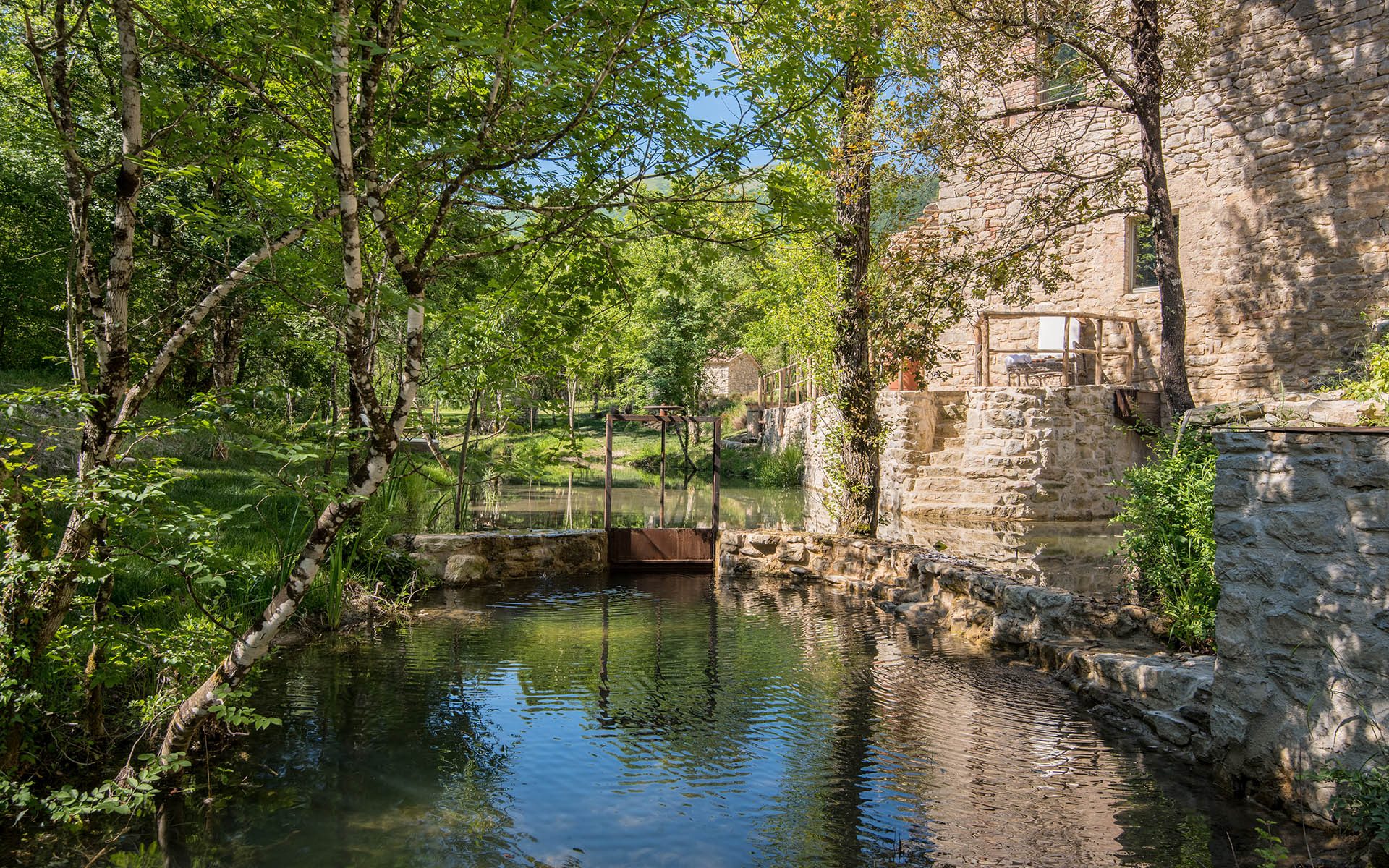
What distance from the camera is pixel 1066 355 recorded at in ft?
44.2

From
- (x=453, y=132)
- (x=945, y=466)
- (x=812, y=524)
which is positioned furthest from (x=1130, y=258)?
(x=453, y=132)

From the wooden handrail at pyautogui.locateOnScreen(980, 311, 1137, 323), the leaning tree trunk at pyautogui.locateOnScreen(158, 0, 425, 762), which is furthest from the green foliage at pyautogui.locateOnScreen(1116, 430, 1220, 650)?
the wooden handrail at pyautogui.locateOnScreen(980, 311, 1137, 323)

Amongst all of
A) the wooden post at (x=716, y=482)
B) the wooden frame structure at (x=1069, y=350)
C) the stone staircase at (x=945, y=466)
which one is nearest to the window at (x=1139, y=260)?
the wooden frame structure at (x=1069, y=350)

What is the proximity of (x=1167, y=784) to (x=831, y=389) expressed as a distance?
656cm

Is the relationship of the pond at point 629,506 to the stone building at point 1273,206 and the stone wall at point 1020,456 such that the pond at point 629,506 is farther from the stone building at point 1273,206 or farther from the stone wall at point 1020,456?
the stone building at point 1273,206

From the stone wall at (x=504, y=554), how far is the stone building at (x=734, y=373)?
99.9 ft

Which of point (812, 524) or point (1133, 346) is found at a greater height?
point (1133, 346)

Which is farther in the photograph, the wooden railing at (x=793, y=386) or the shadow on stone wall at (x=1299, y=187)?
the wooden railing at (x=793, y=386)

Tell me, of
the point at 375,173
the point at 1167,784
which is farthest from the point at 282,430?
the point at 1167,784

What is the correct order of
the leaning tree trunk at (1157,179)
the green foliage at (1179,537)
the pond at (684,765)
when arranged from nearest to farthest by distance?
the pond at (684,765), the green foliage at (1179,537), the leaning tree trunk at (1157,179)

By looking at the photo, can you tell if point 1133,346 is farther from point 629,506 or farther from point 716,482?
point 629,506

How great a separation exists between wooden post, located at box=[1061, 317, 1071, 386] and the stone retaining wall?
6164 mm

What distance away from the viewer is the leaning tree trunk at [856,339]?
380 inches

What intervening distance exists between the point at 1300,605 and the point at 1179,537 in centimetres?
210
